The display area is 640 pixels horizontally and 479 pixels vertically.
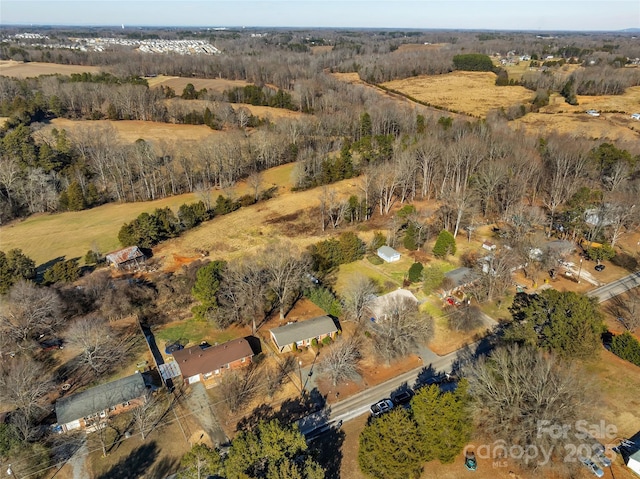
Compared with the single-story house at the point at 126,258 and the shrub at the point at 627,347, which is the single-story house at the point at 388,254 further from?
the single-story house at the point at 126,258

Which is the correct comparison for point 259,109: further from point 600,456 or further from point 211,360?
point 600,456

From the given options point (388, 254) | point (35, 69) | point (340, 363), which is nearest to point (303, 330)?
point (340, 363)

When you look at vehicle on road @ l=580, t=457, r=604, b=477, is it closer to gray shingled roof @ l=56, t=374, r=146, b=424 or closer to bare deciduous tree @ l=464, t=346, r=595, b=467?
bare deciduous tree @ l=464, t=346, r=595, b=467

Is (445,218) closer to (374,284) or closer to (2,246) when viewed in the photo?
(374,284)

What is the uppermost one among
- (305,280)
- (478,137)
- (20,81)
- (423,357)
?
(20,81)

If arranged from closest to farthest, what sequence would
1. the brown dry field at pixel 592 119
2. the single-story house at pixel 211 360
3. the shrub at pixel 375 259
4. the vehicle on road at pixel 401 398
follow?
the vehicle on road at pixel 401 398
the single-story house at pixel 211 360
the shrub at pixel 375 259
the brown dry field at pixel 592 119

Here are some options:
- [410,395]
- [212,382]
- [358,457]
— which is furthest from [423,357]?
[212,382]

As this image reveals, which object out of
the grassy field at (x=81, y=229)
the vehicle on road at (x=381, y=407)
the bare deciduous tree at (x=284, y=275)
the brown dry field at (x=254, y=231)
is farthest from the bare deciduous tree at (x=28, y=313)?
the vehicle on road at (x=381, y=407)
